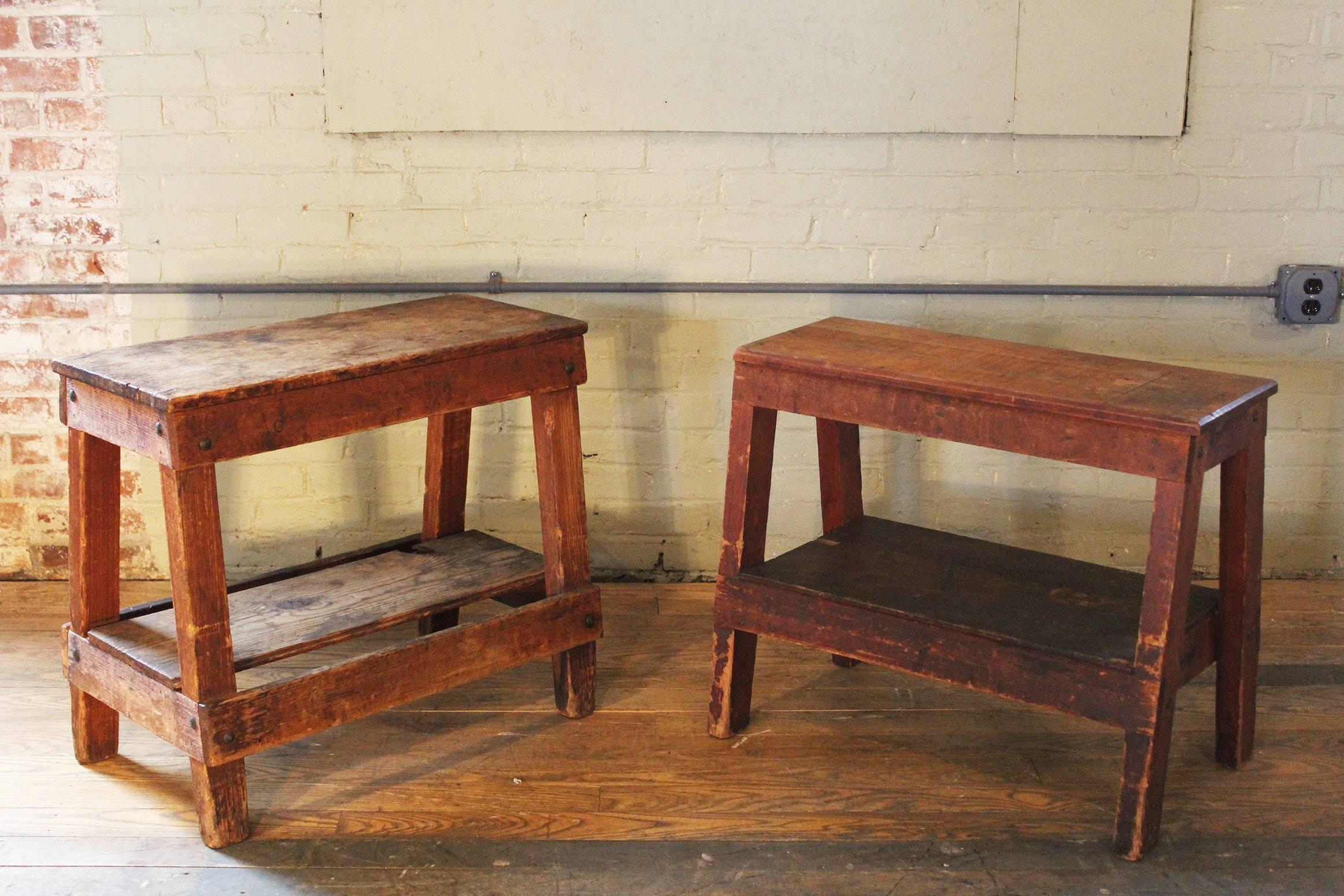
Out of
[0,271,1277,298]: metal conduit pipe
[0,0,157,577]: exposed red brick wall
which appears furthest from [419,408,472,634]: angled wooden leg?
[0,0,157,577]: exposed red brick wall

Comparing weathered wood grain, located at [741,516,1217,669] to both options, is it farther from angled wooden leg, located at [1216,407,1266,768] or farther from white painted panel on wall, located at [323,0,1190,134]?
white painted panel on wall, located at [323,0,1190,134]

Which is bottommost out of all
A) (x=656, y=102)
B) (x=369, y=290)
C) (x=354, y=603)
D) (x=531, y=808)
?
(x=531, y=808)

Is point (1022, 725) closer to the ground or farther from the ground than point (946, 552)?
closer to the ground

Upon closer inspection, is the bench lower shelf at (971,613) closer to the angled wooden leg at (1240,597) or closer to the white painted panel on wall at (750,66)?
the angled wooden leg at (1240,597)

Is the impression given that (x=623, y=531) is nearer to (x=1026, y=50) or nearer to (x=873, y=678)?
(x=873, y=678)

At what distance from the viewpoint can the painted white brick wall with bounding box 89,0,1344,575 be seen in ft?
10.7

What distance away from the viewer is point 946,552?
287 cm

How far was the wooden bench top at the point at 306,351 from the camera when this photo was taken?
2.32 meters

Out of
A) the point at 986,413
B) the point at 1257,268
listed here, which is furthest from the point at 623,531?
the point at 1257,268

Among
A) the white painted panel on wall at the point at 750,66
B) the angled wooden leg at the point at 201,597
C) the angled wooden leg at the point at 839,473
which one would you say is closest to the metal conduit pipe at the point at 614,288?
the white painted panel on wall at the point at 750,66

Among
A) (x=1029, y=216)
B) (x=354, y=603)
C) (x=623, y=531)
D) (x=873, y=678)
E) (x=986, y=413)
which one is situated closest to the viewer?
(x=986, y=413)

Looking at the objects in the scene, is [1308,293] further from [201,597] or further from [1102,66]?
[201,597]

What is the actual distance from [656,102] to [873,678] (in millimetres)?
1371

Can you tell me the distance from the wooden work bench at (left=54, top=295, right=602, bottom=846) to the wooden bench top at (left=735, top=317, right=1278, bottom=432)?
484mm
